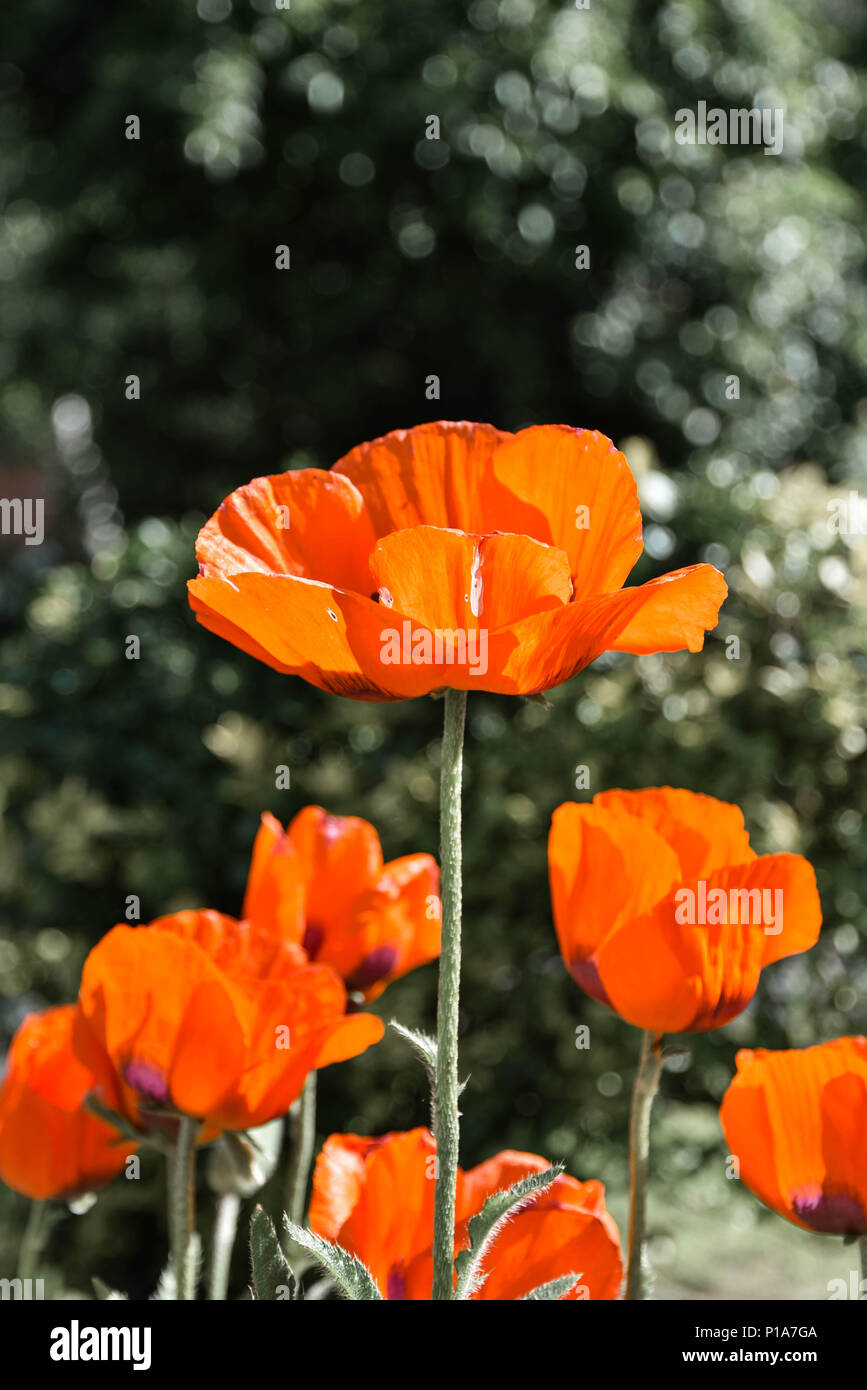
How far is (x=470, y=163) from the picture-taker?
5535 millimetres

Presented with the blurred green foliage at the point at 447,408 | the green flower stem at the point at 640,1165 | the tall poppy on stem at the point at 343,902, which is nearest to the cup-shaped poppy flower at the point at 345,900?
the tall poppy on stem at the point at 343,902

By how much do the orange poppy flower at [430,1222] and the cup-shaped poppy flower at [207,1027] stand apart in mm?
64

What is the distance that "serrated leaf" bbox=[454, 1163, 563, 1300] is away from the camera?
69 centimetres

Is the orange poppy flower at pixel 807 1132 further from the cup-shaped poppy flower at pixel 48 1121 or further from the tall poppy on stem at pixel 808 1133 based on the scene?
the cup-shaped poppy flower at pixel 48 1121

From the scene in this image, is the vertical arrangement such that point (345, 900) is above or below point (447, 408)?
below

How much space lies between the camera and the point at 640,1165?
2.92 feet

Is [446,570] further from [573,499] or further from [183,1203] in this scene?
→ [183,1203]

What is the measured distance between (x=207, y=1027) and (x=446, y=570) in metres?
0.37

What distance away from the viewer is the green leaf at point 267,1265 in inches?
28.8

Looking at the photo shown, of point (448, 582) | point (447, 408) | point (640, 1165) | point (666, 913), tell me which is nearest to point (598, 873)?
point (666, 913)

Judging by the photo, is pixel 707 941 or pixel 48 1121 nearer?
pixel 707 941

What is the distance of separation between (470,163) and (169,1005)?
521 centimetres
